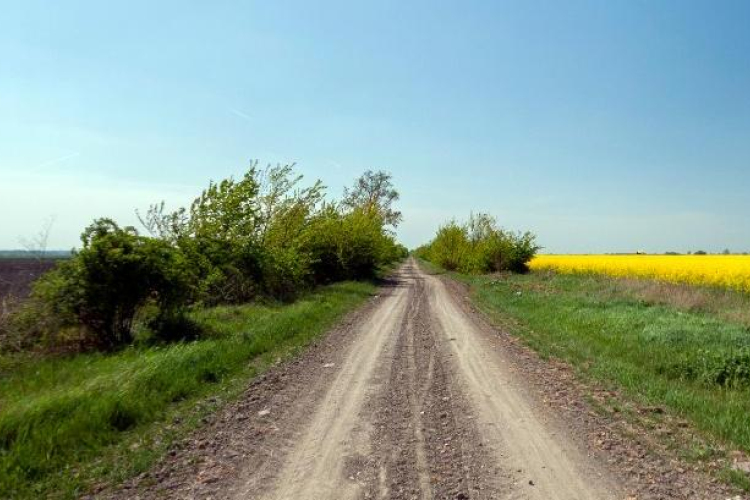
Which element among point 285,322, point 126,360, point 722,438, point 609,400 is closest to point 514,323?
point 285,322

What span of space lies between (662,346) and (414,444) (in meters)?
7.77

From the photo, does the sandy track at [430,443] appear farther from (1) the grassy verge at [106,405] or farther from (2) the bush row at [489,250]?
(2) the bush row at [489,250]

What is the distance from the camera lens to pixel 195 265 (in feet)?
52.2

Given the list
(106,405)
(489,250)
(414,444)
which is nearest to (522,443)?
(414,444)

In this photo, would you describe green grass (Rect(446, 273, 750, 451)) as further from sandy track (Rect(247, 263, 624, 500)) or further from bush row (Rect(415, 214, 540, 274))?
bush row (Rect(415, 214, 540, 274))

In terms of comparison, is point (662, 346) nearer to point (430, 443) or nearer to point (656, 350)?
point (656, 350)

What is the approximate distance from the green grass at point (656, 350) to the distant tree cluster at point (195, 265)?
904 cm

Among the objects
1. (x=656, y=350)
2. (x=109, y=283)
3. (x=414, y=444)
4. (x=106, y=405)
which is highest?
(x=109, y=283)

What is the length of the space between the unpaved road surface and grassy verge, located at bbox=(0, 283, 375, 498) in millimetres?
521

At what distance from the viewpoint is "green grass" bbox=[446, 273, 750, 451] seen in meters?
7.48

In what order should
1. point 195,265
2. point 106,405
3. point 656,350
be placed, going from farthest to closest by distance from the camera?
1. point 195,265
2. point 656,350
3. point 106,405

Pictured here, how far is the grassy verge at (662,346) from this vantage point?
750 cm

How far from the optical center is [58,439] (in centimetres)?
593

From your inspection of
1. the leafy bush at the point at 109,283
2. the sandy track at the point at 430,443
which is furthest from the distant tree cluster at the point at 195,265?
the sandy track at the point at 430,443
